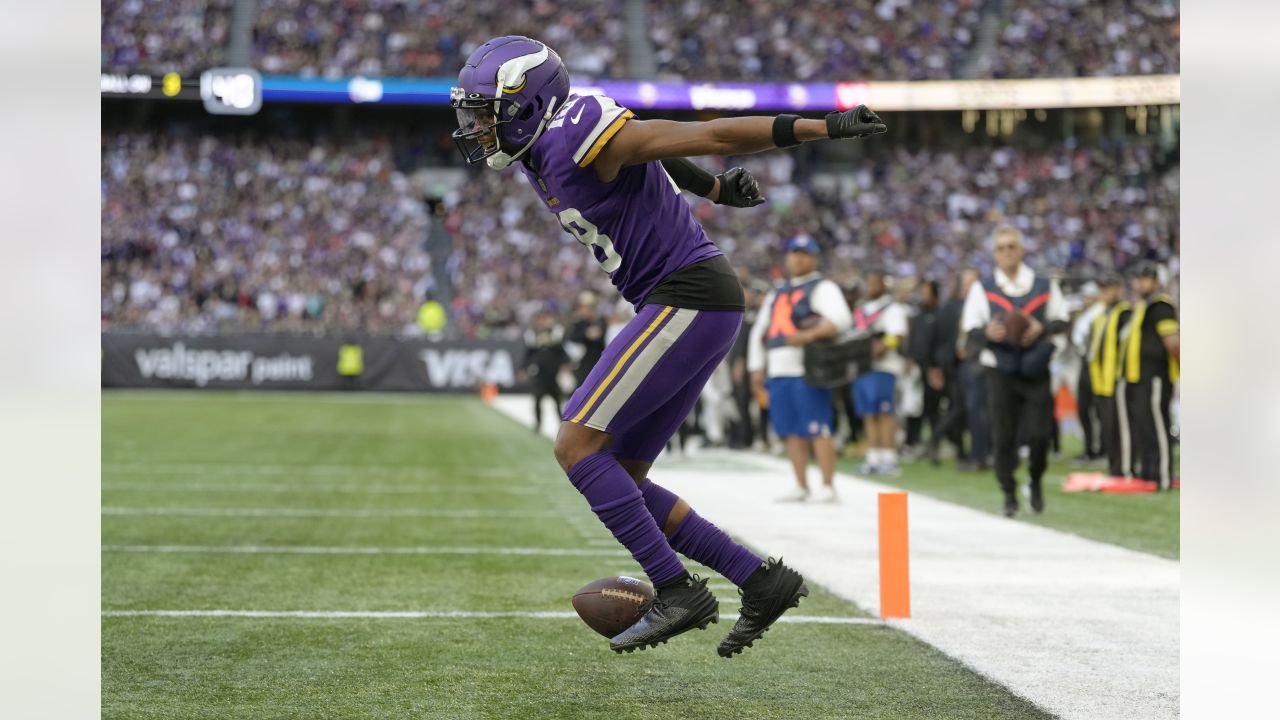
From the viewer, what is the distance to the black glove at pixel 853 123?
4098mm

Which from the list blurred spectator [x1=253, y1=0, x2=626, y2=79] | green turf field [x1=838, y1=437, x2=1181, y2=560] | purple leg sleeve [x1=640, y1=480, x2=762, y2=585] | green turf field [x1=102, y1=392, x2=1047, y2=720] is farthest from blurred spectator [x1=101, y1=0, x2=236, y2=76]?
purple leg sleeve [x1=640, y1=480, x2=762, y2=585]

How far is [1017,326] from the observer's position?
10.0 metres

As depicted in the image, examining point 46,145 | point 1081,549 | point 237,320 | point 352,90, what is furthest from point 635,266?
point 352,90

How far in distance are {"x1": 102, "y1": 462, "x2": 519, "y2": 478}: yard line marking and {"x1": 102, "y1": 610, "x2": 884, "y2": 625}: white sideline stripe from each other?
7.71m

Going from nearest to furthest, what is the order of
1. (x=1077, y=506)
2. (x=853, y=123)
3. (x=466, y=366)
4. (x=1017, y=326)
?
(x=853, y=123), (x=1017, y=326), (x=1077, y=506), (x=466, y=366)

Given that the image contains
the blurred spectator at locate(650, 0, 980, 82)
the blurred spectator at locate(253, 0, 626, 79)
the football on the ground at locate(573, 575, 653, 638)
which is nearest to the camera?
the football on the ground at locate(573, 575, 653, 638)

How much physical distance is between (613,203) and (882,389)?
10707 mm

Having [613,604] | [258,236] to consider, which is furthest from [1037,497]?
[258,236]

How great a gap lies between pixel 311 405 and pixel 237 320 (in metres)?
6.71

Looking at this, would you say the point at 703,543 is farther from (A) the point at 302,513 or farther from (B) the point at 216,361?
(B) the point at 216,361

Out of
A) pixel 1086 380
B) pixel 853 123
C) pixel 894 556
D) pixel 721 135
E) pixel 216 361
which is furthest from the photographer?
pixel 216 361

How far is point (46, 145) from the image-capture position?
3418 mm

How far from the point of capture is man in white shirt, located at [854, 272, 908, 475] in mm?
15086

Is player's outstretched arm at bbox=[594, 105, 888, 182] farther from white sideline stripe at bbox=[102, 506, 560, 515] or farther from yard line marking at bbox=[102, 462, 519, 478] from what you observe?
yard line marking at bbox=[102, 462, 519, 478]
